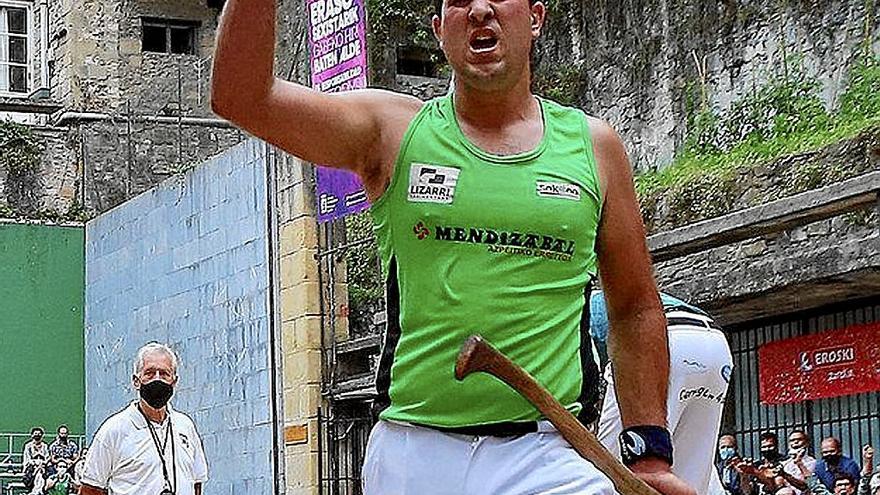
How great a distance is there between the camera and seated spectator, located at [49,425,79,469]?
24.6 meters

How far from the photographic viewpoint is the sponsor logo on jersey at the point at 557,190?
3.99 m

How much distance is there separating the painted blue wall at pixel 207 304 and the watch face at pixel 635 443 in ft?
50.0

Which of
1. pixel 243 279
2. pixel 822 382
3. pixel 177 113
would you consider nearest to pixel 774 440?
pixel 822 382

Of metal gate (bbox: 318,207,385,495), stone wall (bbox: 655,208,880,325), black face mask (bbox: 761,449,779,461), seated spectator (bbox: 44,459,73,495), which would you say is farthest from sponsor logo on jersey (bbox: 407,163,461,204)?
seated spectator (bbox: 44,459,73,495)

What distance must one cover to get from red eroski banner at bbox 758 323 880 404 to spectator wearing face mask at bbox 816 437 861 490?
2.18 ft

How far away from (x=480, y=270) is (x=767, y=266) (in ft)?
32.8

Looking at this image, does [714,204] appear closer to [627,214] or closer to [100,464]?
[100,464]

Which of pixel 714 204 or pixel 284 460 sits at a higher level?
pixel 714 204

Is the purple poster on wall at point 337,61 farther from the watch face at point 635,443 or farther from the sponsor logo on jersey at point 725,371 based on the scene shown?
the watch face at point 635,443

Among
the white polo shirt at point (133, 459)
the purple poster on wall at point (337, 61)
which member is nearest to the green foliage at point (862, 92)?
the purple poster on wall at point (337, 61)

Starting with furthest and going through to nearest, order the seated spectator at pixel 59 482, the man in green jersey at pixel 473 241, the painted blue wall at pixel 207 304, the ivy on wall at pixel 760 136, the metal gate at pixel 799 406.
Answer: the seated spectator at pixel 59 482 → the painted blue wall at pixel 207 304 → the metal gate at pixel 799 406 → the ivy on wall at pixel 760 136 → the man in green jersey at pixel 473 241

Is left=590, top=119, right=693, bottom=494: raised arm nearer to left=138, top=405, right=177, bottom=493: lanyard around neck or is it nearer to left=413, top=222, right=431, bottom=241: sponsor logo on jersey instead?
left=413, top=222, right=431, bottom=241: sponsor logo on jersey

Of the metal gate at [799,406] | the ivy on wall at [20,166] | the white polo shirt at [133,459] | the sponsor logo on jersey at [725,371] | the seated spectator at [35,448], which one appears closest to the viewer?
Answer: the sponsor logo on jersey at [725,371]

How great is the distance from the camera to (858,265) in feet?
41.7
